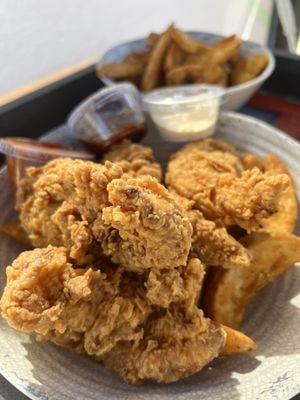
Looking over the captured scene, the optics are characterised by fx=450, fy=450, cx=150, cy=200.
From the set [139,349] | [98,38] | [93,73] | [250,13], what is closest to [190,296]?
[139,349]

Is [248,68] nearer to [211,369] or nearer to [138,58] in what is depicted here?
[138,58]

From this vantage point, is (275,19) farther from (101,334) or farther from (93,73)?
(101,334)

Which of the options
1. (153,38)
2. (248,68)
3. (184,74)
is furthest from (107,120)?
(248,68)

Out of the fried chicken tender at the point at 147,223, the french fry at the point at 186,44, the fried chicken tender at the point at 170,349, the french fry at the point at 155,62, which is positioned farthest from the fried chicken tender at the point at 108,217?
the french fry at the point at 186,44

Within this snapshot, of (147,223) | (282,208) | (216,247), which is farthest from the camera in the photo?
(282,208)

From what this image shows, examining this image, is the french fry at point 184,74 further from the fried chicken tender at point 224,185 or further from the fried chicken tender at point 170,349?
the fried chicken tender at point 170,349

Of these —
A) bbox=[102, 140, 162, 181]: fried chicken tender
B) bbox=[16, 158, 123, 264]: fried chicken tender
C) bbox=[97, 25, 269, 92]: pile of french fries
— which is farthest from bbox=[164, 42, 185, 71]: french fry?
bbox=[16, 158, 123, 264]: fried chicken tender
